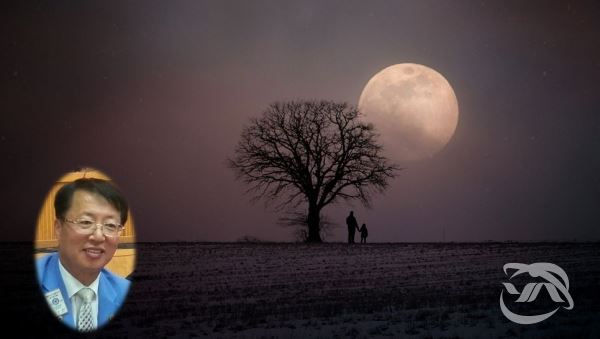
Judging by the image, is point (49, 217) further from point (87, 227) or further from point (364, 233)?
point (364, 233)

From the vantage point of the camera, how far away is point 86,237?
5.44 metres

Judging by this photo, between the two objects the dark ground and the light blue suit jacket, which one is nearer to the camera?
the light blue suit jacket

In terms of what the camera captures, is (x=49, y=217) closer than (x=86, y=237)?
No

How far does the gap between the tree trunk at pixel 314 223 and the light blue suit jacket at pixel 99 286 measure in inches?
1467

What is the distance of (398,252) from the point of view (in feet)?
88.7

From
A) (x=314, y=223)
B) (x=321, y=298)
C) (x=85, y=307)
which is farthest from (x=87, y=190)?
(x=314, y=223)

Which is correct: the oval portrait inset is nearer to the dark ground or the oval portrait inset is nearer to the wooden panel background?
the wooden panel background

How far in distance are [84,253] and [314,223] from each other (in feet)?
125

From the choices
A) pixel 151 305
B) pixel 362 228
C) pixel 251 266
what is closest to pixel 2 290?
pixel 151 305

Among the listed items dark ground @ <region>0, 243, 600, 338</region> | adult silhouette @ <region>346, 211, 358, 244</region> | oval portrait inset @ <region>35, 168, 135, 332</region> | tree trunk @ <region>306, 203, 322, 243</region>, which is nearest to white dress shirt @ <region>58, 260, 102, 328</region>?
oval portrait inset @ <region>35, 168, 135, 332</region>

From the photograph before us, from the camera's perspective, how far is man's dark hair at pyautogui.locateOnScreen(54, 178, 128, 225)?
5.52 meters

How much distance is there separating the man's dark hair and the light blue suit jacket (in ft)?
1.73

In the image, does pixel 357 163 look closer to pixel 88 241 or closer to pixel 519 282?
pixel 519 282

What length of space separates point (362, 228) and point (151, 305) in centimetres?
2588
